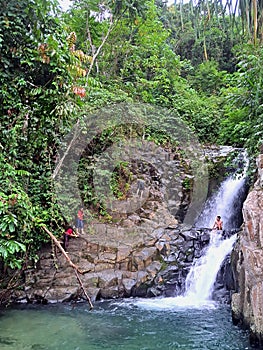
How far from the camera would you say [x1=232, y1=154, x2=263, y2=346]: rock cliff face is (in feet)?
18.2

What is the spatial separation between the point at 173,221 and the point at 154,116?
186 inches

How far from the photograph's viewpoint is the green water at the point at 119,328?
594 cm

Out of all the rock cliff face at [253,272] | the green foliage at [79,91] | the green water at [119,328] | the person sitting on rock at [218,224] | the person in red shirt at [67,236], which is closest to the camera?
the rock cliff face at [253,272]

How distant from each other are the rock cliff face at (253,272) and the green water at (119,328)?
Result: 1.11 feet

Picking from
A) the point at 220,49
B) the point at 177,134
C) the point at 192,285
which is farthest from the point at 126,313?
the point at 220,49

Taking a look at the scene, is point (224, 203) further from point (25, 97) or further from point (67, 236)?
point (25, 97)

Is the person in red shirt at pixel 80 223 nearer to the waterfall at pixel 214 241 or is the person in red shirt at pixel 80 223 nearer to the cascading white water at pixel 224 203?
the waterfall at pixel 214 241

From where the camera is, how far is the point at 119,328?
21.8 ft

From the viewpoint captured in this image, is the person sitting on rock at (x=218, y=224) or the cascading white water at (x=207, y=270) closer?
the cascading white water at (x=207, y=270)

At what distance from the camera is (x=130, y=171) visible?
11.4 meters

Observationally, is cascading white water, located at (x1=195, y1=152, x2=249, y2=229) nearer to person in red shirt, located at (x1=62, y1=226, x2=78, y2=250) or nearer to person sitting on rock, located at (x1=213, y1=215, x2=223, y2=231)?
person sitting on rock, located at (x1=213, y1=215, x2=223, y2=231)

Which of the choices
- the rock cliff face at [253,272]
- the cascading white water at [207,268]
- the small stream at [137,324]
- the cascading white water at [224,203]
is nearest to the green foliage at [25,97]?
the small stream at [137,324]

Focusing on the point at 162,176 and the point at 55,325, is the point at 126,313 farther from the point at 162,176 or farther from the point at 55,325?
the point at 162,176

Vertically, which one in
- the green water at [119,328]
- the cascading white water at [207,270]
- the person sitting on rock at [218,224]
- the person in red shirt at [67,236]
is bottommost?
the green water at [119,328]
